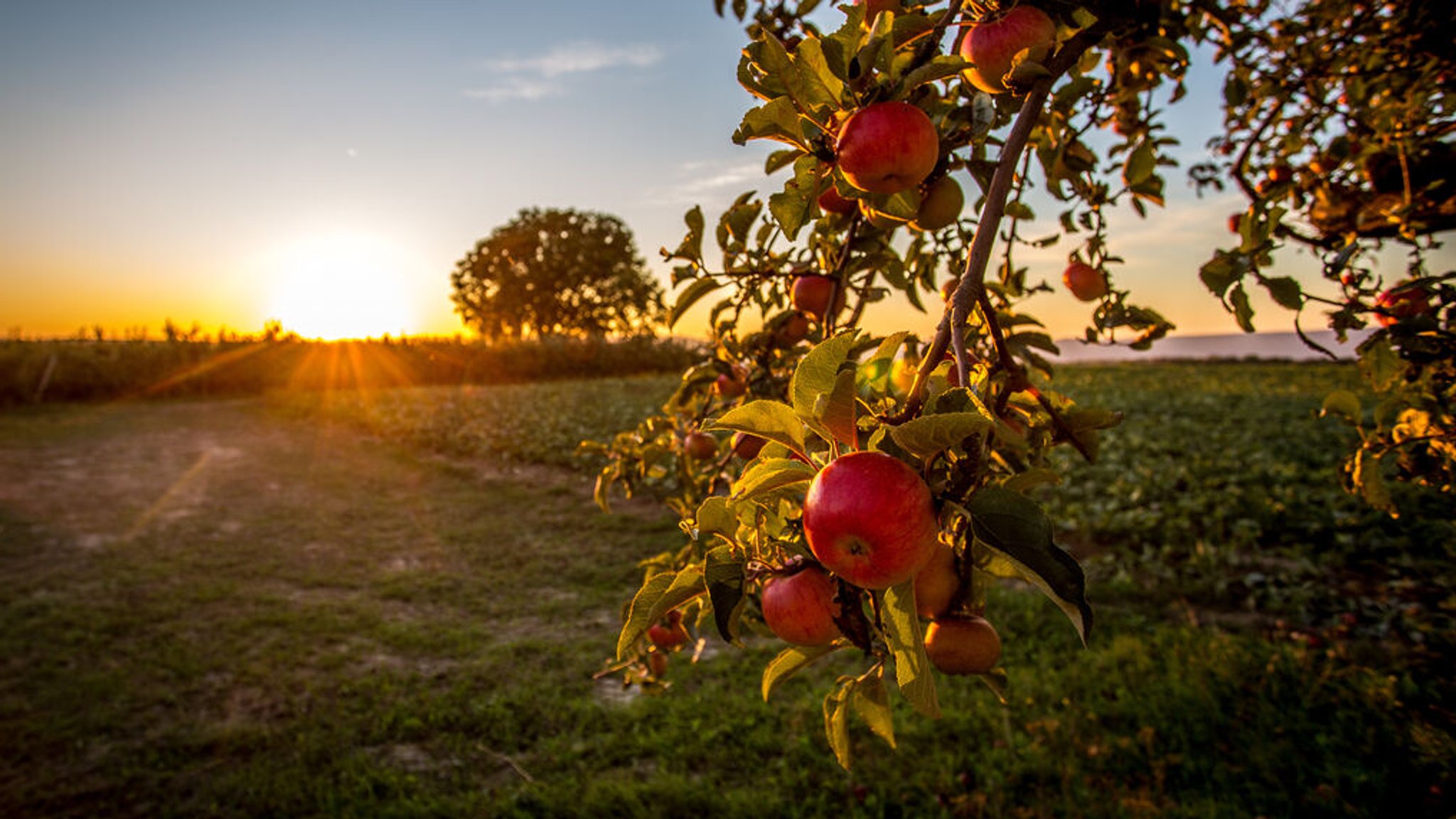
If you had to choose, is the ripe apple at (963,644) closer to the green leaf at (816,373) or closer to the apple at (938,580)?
the apple at (938,580)

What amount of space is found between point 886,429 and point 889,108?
1.32ft

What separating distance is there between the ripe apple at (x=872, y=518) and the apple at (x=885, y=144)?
37 centimetres

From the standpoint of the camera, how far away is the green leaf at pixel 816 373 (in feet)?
2.64

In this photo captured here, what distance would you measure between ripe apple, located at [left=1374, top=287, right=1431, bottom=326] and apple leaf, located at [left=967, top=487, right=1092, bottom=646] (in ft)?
4.20

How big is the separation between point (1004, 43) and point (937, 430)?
2.38ft

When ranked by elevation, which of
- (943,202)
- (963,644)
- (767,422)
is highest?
(943,202)

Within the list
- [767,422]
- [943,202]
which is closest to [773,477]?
[767,422]

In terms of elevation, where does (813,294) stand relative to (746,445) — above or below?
above

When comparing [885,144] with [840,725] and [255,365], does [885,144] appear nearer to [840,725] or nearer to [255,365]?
[840,725]

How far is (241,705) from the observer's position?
4180 millimetres

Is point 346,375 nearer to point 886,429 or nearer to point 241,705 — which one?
point 241,705

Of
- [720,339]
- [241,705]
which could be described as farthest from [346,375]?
[720,339]

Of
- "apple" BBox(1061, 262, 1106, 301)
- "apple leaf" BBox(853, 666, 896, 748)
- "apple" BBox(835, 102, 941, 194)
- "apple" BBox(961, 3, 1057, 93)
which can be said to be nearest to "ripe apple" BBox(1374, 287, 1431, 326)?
"apple" BBox(1061, 262, 1106, 301)

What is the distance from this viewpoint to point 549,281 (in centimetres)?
3831
